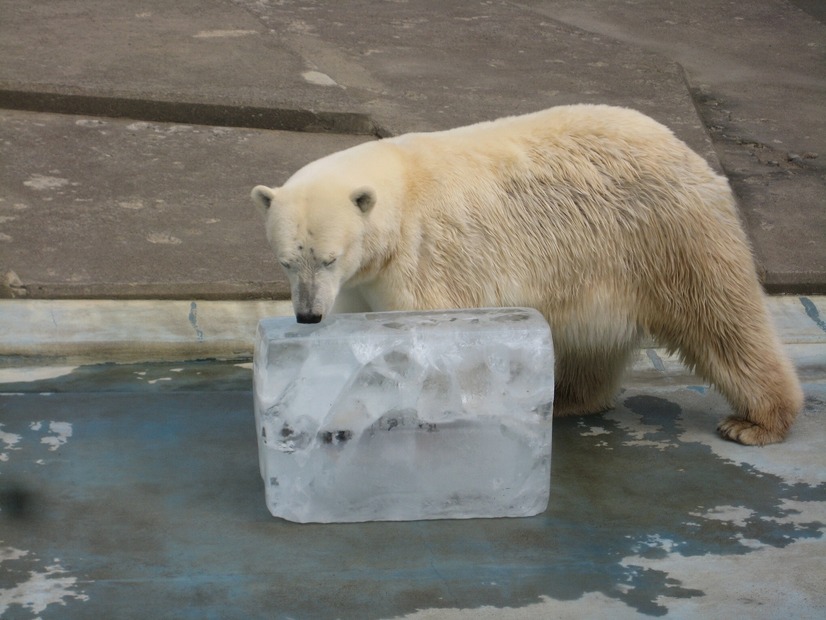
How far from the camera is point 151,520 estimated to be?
3047 mm

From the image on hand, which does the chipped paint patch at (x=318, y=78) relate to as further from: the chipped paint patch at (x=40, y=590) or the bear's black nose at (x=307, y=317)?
the chipped paint patch at (x=40, y=590)

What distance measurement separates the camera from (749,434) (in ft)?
11.6

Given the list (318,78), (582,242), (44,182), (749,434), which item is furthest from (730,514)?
Result: (318,78)

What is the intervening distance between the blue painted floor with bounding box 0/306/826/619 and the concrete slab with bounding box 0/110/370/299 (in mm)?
753

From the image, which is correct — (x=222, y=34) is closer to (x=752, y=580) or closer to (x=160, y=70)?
(x=160, y=70)

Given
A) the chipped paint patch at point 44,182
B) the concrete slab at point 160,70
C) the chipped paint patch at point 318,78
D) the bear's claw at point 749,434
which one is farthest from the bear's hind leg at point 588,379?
the chipped paint patch at point 318,78

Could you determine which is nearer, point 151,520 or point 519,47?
point 151,520

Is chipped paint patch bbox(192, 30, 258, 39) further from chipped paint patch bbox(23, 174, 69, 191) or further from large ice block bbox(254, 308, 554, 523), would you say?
large ice block bbox(254, 308, 554, 523)

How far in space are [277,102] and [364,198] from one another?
283 cm

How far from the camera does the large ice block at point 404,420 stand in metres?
3.03

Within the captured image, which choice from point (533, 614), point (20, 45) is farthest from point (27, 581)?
point (20, 45)

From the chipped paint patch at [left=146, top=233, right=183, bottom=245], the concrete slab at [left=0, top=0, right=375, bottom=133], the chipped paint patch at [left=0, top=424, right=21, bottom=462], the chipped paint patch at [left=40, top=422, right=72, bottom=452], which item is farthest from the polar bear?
the concrete slab at [left=0, top=0, right=375, bottom=133]

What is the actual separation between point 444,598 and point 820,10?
661 centimetres

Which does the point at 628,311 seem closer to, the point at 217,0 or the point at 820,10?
the point at 217,0
